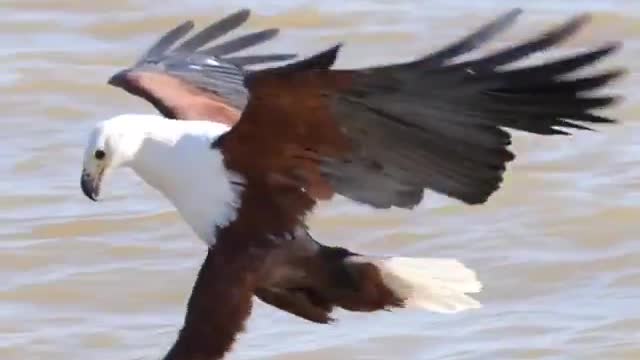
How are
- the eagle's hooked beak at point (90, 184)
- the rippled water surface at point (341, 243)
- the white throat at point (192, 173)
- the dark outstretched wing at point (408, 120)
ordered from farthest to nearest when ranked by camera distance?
the rippled water surface at point (341, 243)
the eagle's hooked beak at point (90, 184)
the white throat at point (192, 173)
the dark outstretched wing at point (408, 120)

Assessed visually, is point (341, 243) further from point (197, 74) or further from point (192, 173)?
point (192, 173)

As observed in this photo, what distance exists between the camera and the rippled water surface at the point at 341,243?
21.1 ft

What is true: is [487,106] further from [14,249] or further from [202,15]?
[202,15]

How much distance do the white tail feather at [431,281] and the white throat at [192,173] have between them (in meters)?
0.37

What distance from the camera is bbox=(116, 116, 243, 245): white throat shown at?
5438mm

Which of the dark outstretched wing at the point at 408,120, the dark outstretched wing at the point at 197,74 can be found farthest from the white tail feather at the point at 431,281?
the dark outstretched wing at the point at 197,74

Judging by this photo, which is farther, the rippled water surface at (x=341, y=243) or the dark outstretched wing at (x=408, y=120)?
the rippled water surface at (x=341, y=243)

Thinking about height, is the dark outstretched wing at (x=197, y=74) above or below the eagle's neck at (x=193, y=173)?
above

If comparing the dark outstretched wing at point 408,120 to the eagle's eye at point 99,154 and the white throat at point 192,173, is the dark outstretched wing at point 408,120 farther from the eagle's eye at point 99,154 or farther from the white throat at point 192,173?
the eagle's eye at point 99,154

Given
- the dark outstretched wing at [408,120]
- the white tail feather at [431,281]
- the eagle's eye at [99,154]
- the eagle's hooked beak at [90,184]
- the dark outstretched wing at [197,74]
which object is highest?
the dark outstretched wing at [197,74]

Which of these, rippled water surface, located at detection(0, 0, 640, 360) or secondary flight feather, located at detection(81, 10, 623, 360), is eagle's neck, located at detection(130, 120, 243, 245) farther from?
rippled water surface, located at detection(0, 0, 640, 360)

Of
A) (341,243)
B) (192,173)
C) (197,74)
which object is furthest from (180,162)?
(341,243)

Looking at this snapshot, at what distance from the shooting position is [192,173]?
5434 millimetres

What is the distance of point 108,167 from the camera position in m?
5.53
